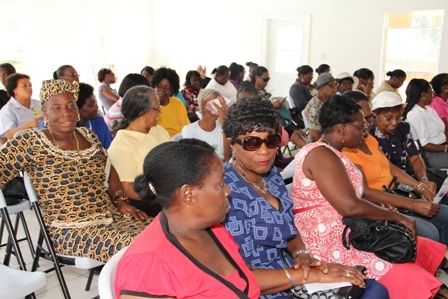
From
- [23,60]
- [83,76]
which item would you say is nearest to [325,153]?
[23,60]

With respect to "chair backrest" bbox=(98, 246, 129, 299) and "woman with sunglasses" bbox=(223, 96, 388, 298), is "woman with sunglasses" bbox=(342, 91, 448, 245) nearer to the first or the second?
"woman with sunglasses" bbox=(223, 96, 388, 298)

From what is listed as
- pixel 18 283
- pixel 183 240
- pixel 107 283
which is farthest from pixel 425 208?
pixel 18 283

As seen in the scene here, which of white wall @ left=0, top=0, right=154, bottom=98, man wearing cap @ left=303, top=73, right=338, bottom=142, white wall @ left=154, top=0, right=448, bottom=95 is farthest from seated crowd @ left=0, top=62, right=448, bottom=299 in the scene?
white wall @ left=154, top=0, right=448, bottom=95

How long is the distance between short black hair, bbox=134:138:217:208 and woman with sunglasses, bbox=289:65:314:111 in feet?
17.2

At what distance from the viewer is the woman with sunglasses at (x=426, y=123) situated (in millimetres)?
3945

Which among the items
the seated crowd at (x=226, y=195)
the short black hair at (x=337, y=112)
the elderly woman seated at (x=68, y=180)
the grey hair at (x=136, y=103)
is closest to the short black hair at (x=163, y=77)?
the seated crowd at (x=226, y=195)

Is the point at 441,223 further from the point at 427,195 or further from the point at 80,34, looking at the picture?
the point at 80,34

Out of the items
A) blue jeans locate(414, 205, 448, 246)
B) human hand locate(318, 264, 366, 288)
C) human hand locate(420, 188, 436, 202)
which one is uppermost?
human hand locate(318, 264, 366, 288)

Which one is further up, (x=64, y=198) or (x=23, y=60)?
(x=23, y=60)

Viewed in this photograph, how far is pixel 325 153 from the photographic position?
194 cm

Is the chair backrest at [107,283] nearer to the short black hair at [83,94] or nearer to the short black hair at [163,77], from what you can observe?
the short black hair at [83,94]

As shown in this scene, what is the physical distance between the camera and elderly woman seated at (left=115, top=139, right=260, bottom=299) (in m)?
1.11

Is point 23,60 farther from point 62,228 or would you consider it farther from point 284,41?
point 62,228

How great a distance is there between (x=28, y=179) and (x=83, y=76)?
24.8ft
